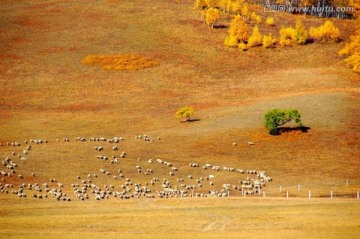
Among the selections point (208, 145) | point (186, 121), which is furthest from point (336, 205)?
point (186, 121)

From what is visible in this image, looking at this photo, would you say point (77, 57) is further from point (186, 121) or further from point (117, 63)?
point (186, 121)

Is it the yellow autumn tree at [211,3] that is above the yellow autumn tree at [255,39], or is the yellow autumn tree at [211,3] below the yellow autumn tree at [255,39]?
above

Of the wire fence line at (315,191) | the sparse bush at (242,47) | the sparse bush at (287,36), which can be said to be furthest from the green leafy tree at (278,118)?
the sparse bush at (287,36)

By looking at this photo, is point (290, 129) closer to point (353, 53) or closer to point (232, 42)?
point (353, 53)

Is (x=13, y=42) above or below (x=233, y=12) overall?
below

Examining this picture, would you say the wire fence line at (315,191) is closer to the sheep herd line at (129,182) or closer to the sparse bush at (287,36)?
the sheep herd line at (129,182)

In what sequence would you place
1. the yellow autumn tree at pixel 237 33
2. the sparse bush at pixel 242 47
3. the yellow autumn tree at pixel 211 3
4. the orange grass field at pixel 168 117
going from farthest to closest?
1. the yellow autumn tree at pixel 211 3
2. the yellow autumn tree at pixel 237 33
3. the sparse bush at pixel 242 47
4. the orange grass field at pixel 168 117

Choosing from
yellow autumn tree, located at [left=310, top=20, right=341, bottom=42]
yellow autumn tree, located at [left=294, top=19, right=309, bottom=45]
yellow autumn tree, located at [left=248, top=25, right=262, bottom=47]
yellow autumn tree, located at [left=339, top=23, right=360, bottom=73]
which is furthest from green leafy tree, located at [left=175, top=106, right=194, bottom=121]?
yellow autumn tree, located at [left=310, top=20, right=341, bottom=42]
